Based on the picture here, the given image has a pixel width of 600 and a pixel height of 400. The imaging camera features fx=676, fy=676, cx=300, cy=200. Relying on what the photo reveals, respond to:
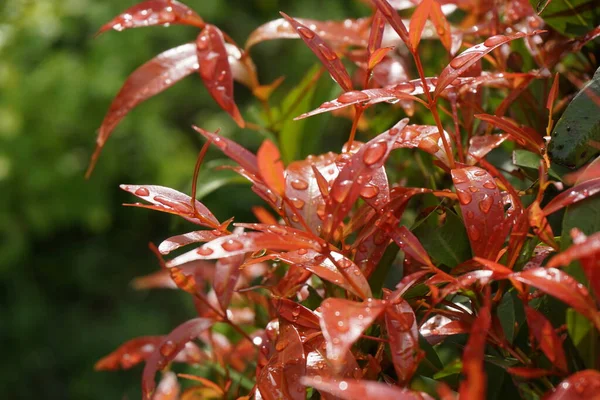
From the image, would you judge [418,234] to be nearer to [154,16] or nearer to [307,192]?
[307,192]

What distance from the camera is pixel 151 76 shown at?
1.83ft

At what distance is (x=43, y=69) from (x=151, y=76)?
2.36 meters

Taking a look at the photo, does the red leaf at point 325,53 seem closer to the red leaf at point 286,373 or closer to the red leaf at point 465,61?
the red leaf at point 465,61

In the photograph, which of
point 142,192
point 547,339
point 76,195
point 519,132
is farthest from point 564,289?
point 76,195

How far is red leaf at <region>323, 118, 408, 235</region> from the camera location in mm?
367

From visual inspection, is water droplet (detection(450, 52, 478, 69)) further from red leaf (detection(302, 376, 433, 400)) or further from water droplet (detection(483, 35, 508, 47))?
red leaf (detection(302, 376, 433, 400))

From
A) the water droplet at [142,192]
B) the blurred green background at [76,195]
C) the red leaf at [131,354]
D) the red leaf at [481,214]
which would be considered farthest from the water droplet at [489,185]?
the blurred green background at [76,195]

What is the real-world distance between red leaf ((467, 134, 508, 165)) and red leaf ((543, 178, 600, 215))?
0.10m

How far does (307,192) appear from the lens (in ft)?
1.50

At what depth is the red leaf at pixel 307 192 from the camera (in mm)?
448

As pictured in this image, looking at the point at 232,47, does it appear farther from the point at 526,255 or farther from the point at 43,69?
the point at 43,69

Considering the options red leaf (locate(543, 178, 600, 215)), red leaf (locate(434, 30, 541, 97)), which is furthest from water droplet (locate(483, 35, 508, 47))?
red leaf (locate(543, 178, 600, 215))

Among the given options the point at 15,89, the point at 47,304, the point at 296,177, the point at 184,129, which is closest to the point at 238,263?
the point at 296,177

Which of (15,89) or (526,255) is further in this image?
(15,89)
